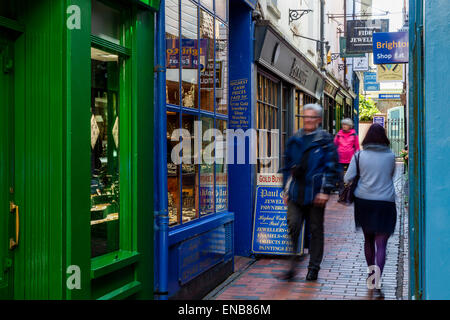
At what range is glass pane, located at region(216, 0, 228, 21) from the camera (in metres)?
7.21

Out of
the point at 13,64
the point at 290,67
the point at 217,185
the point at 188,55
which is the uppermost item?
the point at 290,67

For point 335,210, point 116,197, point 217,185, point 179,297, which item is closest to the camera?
point 116,197

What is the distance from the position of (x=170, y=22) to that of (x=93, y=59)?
1.35 m

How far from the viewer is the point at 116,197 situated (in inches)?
197

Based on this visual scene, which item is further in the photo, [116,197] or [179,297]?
[179,297]

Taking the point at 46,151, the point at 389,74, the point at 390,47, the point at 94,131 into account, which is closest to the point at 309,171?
the point at 94,131

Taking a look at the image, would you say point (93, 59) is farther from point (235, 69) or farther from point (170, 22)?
point (235, 69)

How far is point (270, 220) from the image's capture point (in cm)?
821

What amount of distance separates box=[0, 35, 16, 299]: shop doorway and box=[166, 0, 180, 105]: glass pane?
186 centimetres

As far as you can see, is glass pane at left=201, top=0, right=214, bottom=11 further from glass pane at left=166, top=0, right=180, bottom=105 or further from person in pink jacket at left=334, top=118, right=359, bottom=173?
person in pink jacket at left=334, top=118, right=359, bottom=173

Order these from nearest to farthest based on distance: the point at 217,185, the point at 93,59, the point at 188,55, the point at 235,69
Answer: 1. the point at 93,59
2. the point at 188,55
3. the point at 217,185
4. the point at 235,69

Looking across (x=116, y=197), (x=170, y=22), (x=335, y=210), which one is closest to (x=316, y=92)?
(x=335, y=210)

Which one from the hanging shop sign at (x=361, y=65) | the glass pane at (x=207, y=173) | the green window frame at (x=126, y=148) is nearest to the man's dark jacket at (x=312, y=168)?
the glass pane at (x=207, y=173)

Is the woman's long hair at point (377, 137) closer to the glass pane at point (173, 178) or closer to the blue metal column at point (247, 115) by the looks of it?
the glass pane at point (173, 178)
